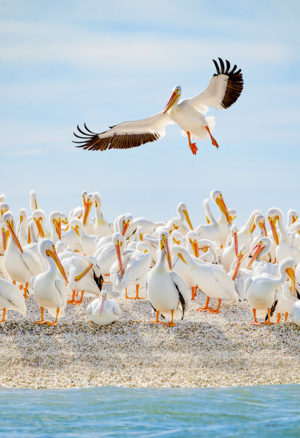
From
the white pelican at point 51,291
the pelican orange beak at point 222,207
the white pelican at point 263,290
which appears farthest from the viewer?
the pelican orange beak at point 222,207

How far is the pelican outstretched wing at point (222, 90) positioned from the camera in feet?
51.9

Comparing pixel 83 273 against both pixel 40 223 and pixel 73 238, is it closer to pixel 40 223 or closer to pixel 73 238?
pixel 73 238

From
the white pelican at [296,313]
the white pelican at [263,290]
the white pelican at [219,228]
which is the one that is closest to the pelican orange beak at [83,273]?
the white pelican at [263,290]

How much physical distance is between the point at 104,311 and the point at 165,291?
0.98 meters

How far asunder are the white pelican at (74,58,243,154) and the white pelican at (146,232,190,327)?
4416 mm

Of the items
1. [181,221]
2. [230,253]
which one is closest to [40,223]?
[181,221]

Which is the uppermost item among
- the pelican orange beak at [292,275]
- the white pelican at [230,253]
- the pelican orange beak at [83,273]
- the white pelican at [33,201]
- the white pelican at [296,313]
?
the white pelican at [33,201]

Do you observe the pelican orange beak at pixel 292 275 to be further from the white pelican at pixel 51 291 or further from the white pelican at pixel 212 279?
the white pelican at pixel 51 291

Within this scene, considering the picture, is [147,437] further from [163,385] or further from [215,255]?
[215,255]

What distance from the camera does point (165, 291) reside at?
12750 millimetres

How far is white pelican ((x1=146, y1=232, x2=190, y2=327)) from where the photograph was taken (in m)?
12.8

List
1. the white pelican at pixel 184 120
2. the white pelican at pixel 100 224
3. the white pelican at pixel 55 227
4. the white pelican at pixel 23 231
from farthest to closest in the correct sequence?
1. the white pelican at pixel 100 224
2. the white pelican at pixel 23 231
3. the white pelican at pixel 55 227
4. the white pelican at pixel 184 120

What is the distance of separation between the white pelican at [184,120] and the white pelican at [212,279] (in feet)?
12.1

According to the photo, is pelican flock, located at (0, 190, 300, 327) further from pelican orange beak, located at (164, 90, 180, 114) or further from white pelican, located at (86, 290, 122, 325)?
pelican orange beak, located at (164, 90, 180, 114)
